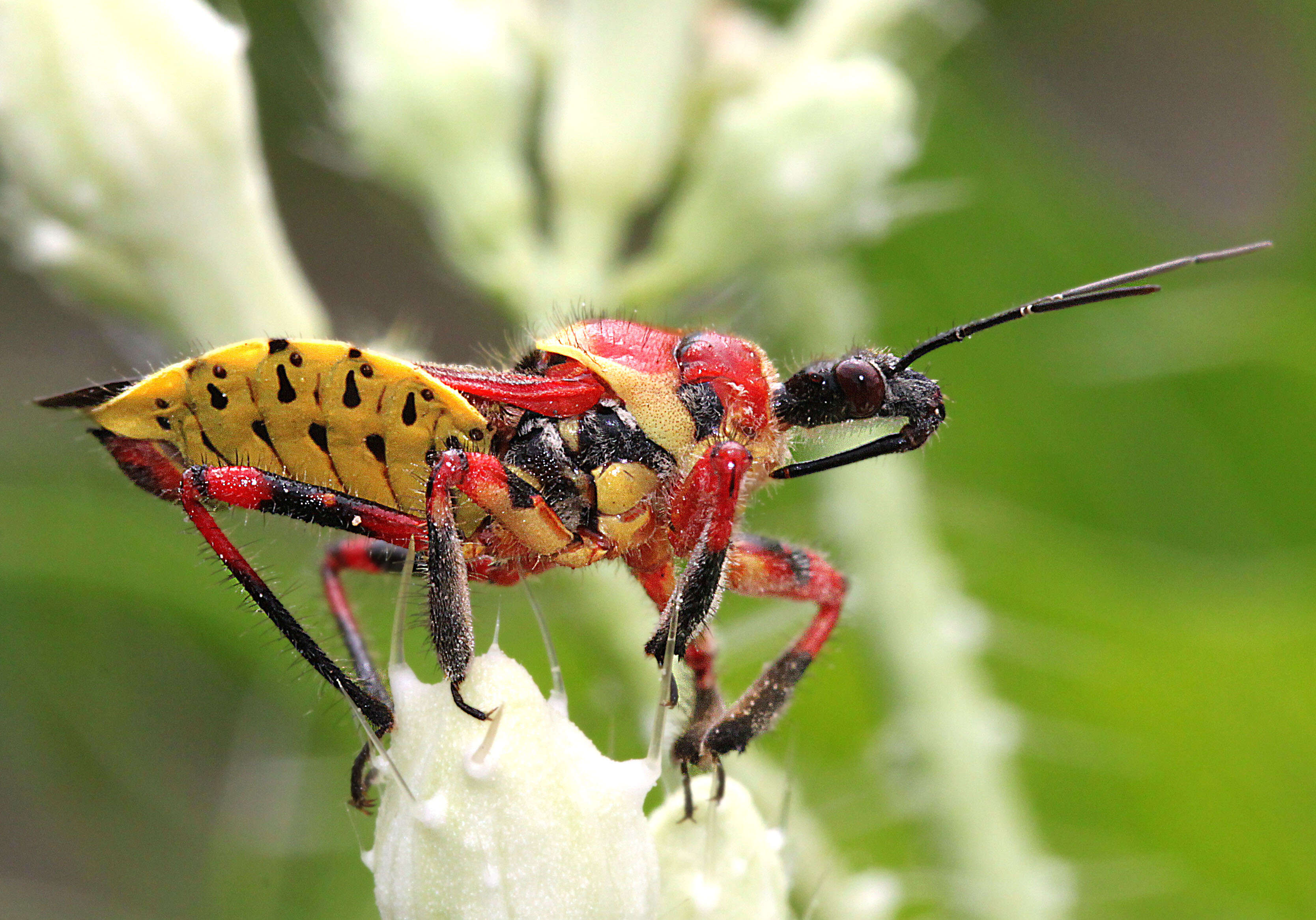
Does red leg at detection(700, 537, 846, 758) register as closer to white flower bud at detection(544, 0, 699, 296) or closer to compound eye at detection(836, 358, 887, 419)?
compound eye at detection(836, 358, 887, 419)

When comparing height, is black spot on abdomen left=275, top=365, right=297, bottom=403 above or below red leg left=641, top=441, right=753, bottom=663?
above

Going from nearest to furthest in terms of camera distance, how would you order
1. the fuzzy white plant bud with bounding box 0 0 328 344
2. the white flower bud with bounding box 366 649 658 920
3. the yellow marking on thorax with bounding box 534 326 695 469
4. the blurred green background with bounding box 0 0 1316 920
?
1. the white flower bud with bounding box 366 649 658 920
2. the yellow marking on thorax with bounding box 534 326 695 469
3. the fuzzy white plant bud with bounding box 0 0 328 344
4. the blurred green background with bounding box 0 0 1316 920

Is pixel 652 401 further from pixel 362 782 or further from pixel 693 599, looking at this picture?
pixel 362 782

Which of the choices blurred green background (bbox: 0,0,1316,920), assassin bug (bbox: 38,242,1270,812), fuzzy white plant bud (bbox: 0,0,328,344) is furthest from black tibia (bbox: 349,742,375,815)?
fuzzy white plant bud (bbox: 0,0,328,344)

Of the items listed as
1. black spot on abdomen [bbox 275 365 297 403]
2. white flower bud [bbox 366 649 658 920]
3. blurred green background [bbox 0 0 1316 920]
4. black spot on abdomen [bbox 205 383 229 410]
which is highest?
blurred green background [bbox 0 0 1316 920]

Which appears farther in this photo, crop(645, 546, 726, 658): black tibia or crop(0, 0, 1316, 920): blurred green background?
crop(0, 0, 1316, 920): blurred green background

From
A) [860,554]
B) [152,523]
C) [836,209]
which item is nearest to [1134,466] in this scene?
[860,554]

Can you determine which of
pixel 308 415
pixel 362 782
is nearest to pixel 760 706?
pixel 362 782
